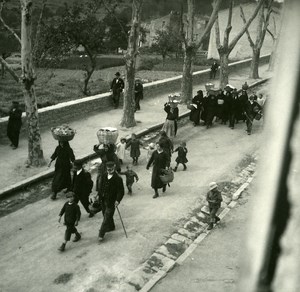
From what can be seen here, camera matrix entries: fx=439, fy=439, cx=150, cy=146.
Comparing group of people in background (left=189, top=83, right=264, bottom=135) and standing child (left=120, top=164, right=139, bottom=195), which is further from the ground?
group of people in background (left=189, top=83, right=264, bottom=135)

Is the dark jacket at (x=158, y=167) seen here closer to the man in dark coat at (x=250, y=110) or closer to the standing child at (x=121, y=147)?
the standing child at (x=121, y=147)

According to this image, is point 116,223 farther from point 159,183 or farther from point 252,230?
point 252,230

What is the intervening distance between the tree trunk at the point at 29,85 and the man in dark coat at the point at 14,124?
139 centimetres

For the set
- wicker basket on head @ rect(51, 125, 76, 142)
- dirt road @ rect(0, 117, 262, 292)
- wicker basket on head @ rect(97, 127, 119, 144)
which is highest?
wicker basket on head @ rect(51, 125, 76, 142)

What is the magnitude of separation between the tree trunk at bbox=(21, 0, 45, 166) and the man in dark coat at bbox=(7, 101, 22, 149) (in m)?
1.39

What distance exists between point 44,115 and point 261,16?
17.4 m

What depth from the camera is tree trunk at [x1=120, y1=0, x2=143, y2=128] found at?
13.4m

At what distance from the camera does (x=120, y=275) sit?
677cm

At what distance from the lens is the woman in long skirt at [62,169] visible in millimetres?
9422

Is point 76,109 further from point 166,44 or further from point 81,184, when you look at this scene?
point 166,44

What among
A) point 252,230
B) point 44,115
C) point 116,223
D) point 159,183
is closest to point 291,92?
point 252,230

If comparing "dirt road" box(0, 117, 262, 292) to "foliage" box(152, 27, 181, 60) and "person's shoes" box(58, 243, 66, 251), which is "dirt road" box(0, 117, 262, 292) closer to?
"person's shoes" box(58, 243, 66, 251)

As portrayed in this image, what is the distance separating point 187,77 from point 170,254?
11.8 meters

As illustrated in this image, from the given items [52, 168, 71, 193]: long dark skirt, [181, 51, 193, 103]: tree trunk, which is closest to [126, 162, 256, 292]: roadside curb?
[52, 168, 71, 193]: long dark skirt
